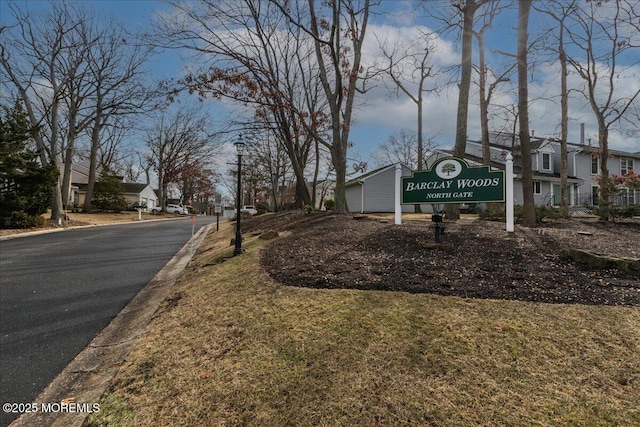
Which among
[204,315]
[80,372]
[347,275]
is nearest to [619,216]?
[347,275]

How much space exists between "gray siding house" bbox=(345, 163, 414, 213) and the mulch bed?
1837 cm

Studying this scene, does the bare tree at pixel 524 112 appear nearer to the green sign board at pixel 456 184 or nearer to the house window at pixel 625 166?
the green sign board at pixel 456 184

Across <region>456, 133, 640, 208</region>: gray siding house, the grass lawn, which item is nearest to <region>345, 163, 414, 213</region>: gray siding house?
<region>456, 133, 640, 208</region>: gray siding house

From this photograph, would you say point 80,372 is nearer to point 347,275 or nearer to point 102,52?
point 347,275

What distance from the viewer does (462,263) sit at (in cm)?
527

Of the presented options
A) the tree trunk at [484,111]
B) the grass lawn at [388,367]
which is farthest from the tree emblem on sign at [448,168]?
the tree trunk at [484,111]

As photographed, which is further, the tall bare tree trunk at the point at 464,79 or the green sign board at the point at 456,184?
the tall bare tree trunk at the point at 464,79

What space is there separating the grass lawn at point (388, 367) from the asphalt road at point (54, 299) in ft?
2.99

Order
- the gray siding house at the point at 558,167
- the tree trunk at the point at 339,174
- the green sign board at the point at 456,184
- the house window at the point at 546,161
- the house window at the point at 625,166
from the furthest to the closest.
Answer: the house window at the point at 625,166
the house window at the point at 546,161
the gray siding house at the point at 558,167
the tree trunk at the point at 339,174
the green sign board at the point at 456,184

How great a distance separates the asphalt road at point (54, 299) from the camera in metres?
3.63

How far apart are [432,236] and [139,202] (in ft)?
174

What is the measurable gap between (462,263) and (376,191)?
21.5 meters

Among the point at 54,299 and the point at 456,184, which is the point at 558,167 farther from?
the point at 54,299

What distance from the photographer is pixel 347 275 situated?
16.9 feet
